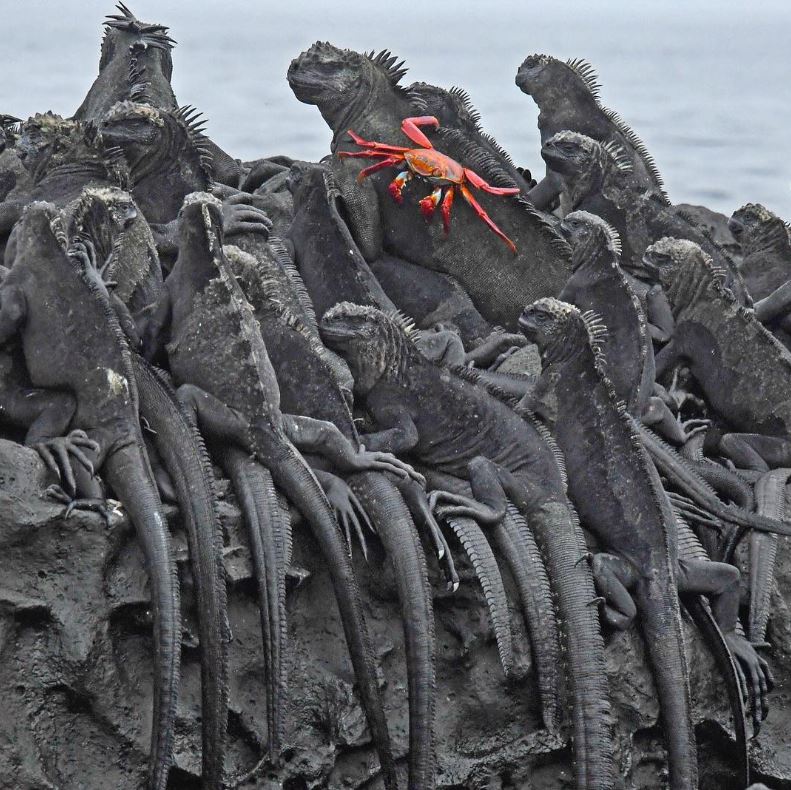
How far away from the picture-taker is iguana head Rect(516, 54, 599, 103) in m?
11.5

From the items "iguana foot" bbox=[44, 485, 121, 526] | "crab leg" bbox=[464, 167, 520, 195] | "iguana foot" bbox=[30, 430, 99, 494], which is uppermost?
"crab leg" bbox=[464, 167, 520, 195]

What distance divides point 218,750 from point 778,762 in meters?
2.47

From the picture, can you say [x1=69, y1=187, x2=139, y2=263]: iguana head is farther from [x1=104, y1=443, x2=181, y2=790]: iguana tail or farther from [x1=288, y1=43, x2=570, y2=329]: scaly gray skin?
[x1=288, y1=43, x2=570, y2=329]: scaly gray skin

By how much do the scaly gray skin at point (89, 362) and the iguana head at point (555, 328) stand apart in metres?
1.81

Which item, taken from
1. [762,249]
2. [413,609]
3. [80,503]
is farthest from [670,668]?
[762,249]

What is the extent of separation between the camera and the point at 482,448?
26.0 feet

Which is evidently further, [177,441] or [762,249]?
[762,249]

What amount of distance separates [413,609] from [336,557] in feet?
1.08

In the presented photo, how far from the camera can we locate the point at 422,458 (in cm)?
796

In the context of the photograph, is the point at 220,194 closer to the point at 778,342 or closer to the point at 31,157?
the point at 31,157

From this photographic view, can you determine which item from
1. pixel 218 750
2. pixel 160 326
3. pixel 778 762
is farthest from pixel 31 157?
pixel 778 762

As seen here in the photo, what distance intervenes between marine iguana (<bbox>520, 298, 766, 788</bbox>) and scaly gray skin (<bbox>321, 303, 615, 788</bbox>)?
0.17 metres

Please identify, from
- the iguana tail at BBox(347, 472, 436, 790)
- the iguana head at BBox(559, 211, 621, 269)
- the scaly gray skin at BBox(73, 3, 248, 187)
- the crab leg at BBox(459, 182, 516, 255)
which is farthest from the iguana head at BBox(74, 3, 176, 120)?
the iguana tail at BBox(347, 472, 436, 790)

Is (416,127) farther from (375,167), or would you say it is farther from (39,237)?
(39,237)
